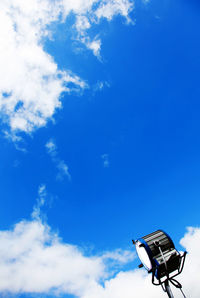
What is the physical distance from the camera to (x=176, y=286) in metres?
5.26

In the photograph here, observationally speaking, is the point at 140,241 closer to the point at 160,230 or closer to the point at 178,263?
the point at 160,230

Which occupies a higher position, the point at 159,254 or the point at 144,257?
the point at 144,257

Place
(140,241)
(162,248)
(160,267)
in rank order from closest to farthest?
1. (160,267)
2. (162,248)
3. (140,241)

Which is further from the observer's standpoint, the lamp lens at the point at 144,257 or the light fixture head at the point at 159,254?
the lamp lens at the point at 144,257

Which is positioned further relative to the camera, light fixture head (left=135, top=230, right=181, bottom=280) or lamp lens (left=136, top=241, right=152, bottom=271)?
lamp lens (left=136, top=241, right=152, bottom=271)

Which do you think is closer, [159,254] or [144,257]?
[159,254]

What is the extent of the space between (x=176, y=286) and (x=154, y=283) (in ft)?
2.18

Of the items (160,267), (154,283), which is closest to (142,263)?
(154,283)

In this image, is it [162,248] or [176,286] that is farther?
[162,248]

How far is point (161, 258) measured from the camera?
539 cm

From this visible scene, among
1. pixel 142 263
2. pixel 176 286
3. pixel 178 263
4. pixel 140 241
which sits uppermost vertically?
pixel 140 241

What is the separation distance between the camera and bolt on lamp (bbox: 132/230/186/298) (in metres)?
5.22

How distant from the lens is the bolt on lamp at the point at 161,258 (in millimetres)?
5223

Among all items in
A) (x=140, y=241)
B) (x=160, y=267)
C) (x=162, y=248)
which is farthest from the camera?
(x=140, y=241)
